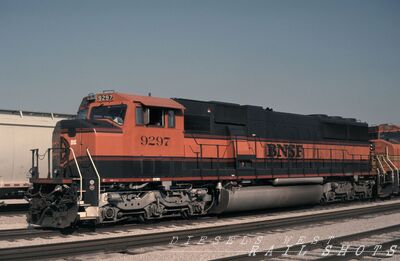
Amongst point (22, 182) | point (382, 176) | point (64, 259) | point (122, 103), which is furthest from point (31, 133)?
point (382, 176)

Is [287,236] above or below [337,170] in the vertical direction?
below

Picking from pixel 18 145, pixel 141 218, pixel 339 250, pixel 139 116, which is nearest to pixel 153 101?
pixel 139 116

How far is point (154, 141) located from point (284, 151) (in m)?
6.45

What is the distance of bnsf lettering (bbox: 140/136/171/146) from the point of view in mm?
13594

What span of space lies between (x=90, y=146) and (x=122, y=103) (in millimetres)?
1521

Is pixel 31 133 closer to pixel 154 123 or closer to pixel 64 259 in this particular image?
pixel 154 123

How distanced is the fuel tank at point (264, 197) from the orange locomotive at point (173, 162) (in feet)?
0.12

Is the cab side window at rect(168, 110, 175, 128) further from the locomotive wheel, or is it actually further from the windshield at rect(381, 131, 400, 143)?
the windshield at rect(381, 131, 400, 143)

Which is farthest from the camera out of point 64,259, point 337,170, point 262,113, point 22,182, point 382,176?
point 382,176

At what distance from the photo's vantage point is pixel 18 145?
1928cm

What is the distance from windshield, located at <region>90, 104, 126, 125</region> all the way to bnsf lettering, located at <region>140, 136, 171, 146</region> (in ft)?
2.70

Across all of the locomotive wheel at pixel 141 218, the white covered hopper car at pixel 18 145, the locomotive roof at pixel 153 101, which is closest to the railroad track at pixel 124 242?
the locomotive wheel at pixel 141 218

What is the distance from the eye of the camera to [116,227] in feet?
43.5

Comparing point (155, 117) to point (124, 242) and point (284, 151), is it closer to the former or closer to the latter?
point (124, 242)
